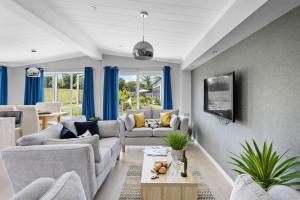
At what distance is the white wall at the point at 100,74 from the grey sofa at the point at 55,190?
5.43m

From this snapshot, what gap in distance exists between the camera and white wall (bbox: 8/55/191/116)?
20.7 ft

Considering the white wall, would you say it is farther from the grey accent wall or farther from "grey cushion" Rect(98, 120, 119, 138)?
the grey accent wall

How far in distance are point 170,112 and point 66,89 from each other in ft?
13.2

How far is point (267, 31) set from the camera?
2.13 metres

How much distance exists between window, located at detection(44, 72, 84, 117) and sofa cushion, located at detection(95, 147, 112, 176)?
4.42 meters

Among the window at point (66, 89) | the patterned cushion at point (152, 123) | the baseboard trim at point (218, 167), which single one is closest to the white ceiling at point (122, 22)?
the window at point (66, 89)

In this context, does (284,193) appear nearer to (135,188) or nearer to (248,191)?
(248,191)

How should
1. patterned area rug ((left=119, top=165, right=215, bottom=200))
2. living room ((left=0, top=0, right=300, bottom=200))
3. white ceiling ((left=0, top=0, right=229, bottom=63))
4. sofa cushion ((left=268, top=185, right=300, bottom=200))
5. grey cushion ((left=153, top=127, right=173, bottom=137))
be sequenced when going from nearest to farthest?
sofa cushion ((left=268, top=185, right=300, bottom=200)) < living room ((left=0, top=0, right=300, bottom=200)) < patterned area rug ((left=119, top=165, right=215, bottom=200)) < white ceiling ((left=0, top=0, right=229, bottom=63)) < grey cushion ((left=153, top=127, right=173, bottom=137))

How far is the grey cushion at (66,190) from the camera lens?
2.85 feet

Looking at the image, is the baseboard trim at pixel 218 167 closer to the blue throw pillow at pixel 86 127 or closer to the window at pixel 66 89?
the blue throw pillow at pixel 86 127

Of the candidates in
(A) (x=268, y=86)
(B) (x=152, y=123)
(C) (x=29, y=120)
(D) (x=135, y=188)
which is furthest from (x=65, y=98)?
(A) (x=268, y=86)

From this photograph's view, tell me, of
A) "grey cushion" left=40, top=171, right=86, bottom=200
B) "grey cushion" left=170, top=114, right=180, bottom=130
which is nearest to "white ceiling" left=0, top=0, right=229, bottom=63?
"grey cushion" left=170, top=114, right=180, bottom=130

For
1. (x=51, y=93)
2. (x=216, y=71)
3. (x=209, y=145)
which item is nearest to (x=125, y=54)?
(x=51, y=93)

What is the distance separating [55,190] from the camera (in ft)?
2.96
